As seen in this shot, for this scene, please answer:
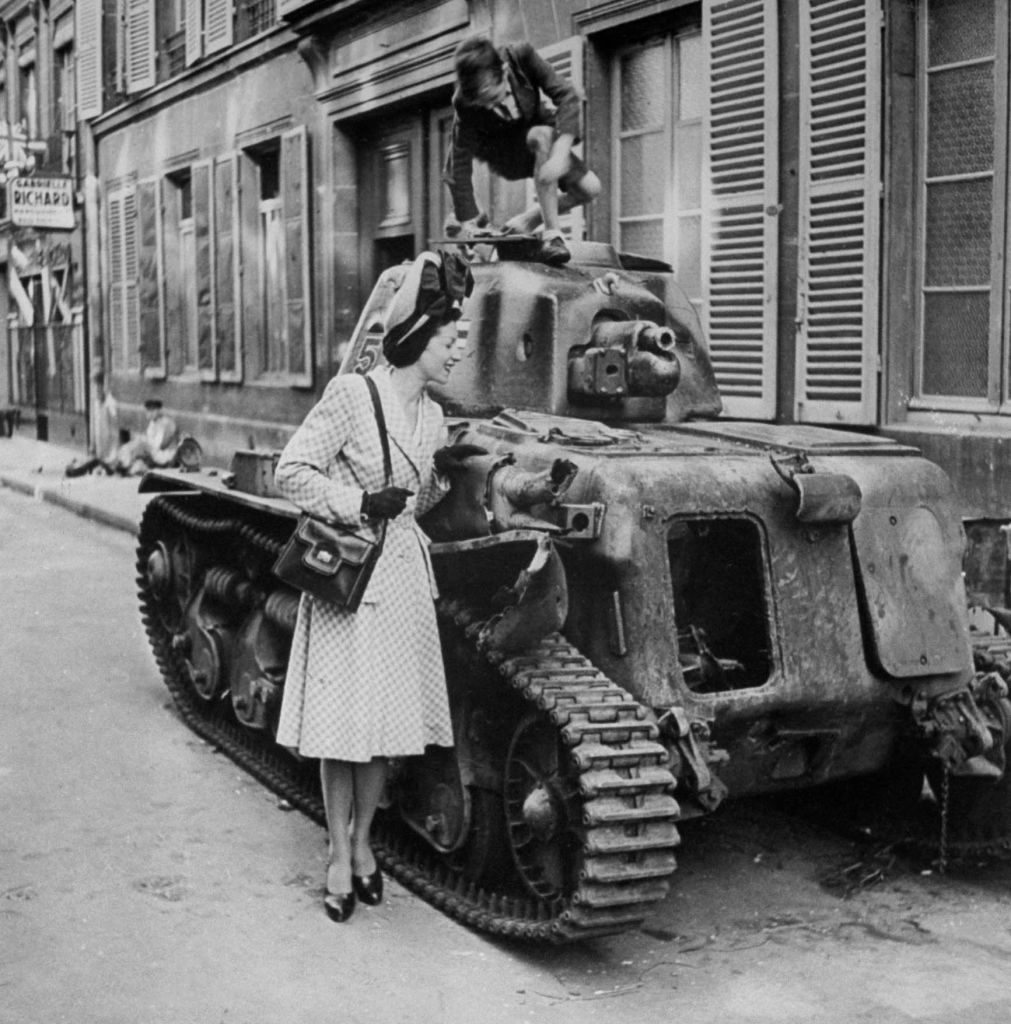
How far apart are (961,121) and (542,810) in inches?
203

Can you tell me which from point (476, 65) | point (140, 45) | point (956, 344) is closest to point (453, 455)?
point (476, 65)

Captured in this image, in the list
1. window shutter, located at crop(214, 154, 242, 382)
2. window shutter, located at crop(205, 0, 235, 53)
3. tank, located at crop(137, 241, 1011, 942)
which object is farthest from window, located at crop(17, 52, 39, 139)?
tank, located at crop(137, 241, 1011, 942)

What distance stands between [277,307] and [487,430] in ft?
39.3

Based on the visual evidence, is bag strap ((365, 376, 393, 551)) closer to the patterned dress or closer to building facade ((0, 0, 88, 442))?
the patterned dress

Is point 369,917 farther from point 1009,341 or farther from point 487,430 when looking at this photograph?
point 1009,341

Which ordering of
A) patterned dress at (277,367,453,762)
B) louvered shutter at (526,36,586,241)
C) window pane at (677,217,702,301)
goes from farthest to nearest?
louvered shutter at (526,36,586,241) → window pane at (677,217,702,301) → patterned dress at (277,367,453,762)

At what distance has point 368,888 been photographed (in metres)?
5.12

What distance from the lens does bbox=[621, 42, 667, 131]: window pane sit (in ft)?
35.5

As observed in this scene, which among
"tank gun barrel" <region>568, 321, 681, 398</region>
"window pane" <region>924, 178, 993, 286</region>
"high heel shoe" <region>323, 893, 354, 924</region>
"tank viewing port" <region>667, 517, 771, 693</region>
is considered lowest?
"high heel shoe" <region>323, 893, 354, 924</region>

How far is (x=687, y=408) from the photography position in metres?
6.40

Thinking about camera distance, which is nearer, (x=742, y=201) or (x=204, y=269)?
(x=742, y=201)

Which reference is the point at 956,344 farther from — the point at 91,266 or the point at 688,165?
the point at 91,266

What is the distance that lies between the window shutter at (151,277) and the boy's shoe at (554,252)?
1505 centimetres

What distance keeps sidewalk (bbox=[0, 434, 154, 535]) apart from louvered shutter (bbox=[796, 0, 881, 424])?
5.92m
